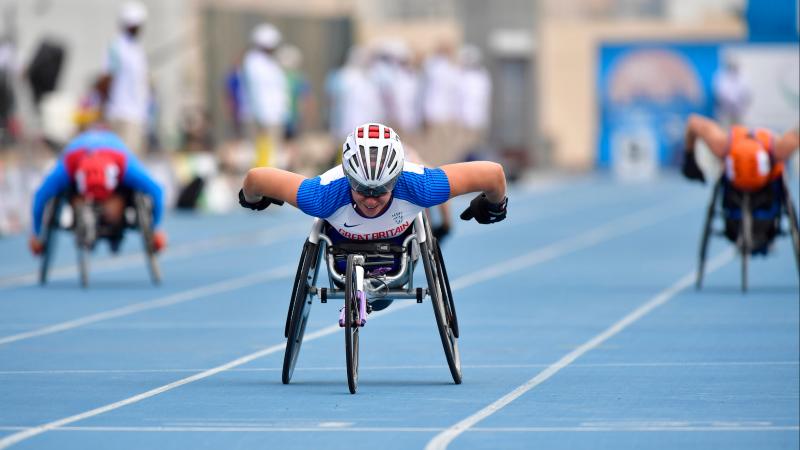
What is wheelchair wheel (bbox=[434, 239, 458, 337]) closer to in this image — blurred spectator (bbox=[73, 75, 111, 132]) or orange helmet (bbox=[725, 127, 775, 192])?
orange helmet (bbox=[725, 127, 775, 192])

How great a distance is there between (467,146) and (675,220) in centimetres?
1346

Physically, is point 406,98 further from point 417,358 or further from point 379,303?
point 379,303

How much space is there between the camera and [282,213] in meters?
30.3

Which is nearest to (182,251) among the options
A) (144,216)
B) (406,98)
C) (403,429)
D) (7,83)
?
(7,83)

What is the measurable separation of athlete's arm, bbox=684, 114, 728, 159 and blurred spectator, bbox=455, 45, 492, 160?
75.5 feet

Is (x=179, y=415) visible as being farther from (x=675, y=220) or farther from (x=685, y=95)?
(x=685, y=95)

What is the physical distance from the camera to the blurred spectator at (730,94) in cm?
4391

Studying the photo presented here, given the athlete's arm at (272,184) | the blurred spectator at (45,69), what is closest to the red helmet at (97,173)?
the athlete's arm at (272,184)

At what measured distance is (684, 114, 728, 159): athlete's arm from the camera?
16.5 meters

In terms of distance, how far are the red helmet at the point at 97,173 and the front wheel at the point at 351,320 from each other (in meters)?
6.99

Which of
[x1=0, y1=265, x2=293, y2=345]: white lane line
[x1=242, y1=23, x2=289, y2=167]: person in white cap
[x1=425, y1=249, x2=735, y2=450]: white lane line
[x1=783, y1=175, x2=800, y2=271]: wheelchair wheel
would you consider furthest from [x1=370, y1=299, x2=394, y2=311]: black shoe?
[x1=242, y1=23, x2=289, y2=167]: person in white cap

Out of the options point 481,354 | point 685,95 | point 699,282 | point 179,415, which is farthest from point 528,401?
point 685,95

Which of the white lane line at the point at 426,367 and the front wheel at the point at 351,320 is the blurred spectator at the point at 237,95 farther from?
the front wheel at the point at 351,320

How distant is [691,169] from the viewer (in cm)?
1673
